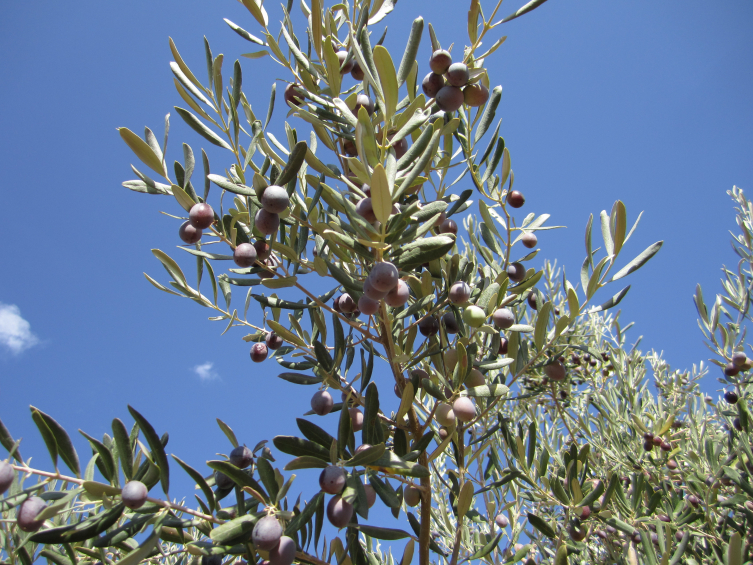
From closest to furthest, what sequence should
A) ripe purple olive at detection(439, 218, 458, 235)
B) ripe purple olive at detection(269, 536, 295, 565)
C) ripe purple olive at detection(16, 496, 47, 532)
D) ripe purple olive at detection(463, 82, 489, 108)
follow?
ripe purple olive at detection(16, 496, 47, 532) < ripe purple olive at detection(269, 536, 295, 565) < ripe purple olive at detection(463, 82, 489, 108) < ripe purple olive at detection(439, 218, 458, 235)

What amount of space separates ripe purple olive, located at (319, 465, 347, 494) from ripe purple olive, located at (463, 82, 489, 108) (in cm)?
127

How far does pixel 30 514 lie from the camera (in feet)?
3.21

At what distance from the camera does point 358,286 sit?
1.38m

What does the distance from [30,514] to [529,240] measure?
187 centimetres

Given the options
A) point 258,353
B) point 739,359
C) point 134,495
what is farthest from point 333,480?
point 739,359

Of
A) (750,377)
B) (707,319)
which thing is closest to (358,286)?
(707,319)

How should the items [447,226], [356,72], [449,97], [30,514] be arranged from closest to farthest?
[30,514]
[449,97]
[447,226]
[356,72]

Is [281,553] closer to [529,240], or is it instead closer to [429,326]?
[429,326]

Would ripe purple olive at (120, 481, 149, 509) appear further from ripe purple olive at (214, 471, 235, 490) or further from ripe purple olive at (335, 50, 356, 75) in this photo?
ripe purple olive at (335, 50, 356, 75)

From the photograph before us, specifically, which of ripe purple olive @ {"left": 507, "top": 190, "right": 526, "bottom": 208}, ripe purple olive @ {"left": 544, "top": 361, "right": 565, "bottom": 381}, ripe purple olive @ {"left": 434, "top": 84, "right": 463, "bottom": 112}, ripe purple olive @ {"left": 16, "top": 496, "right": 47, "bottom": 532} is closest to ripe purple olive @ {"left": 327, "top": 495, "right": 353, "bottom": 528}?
ripe purple olive @ {"left": 16, "top": 496, "right": 47, "bottom": 532}

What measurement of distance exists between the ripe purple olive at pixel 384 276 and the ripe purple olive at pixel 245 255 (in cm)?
43

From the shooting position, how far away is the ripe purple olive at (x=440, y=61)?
1.49 m

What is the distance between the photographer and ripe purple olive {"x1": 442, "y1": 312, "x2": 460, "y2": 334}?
170cm

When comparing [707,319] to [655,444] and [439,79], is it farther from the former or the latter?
[439,79]
